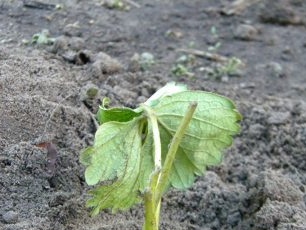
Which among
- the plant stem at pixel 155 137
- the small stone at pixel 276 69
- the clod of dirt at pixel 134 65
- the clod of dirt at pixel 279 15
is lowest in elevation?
the small stone at pixel 276 69

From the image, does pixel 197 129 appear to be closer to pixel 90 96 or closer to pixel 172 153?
pixel 172 153

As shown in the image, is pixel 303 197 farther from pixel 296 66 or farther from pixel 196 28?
pixel 196 28

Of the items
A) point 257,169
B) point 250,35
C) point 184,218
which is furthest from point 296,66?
point 184,218

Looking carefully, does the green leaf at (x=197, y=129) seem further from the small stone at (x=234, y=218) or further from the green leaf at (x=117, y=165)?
the small stone at (x=234, y=218)

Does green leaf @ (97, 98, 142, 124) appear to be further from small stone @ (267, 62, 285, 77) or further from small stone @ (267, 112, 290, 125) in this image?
small stone @ (267, 62, 285, 77)

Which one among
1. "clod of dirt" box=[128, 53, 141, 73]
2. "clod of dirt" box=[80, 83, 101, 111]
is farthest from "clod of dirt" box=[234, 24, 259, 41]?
"clod of dirt" box=[80, 83, 101, 111]

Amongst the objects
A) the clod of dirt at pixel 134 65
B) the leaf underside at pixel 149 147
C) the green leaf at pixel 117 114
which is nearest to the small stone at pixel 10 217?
the leaf underside at pixel 149 147
